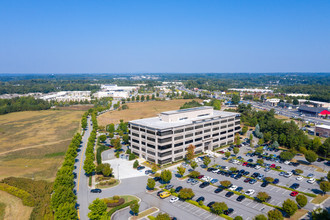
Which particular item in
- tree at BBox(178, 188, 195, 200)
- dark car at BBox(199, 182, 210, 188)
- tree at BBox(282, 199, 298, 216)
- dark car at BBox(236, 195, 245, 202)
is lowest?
dark car at BBox(199, 182, 210, 188)

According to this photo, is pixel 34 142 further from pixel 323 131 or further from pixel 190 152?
pixel 323 131

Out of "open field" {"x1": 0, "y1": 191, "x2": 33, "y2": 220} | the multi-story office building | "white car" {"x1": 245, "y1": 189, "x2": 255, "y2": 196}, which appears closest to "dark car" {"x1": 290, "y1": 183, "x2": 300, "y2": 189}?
"white car" {"x1": 245, "y1": 189, "x2": 255, "y2": 196}

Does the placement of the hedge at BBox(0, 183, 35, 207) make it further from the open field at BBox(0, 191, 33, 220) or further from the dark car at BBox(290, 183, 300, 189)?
the dark car at BBox(290, 183, 300, 189)

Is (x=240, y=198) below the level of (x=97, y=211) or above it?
below

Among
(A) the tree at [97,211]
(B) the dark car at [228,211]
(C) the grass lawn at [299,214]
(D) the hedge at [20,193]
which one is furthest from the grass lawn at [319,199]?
(D) the hedge at [20,193]

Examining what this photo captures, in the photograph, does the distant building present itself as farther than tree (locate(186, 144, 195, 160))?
Yes

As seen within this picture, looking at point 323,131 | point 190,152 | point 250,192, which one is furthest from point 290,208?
point 323,131

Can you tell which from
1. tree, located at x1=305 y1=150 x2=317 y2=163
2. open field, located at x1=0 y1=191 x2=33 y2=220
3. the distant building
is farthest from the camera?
the distant building
